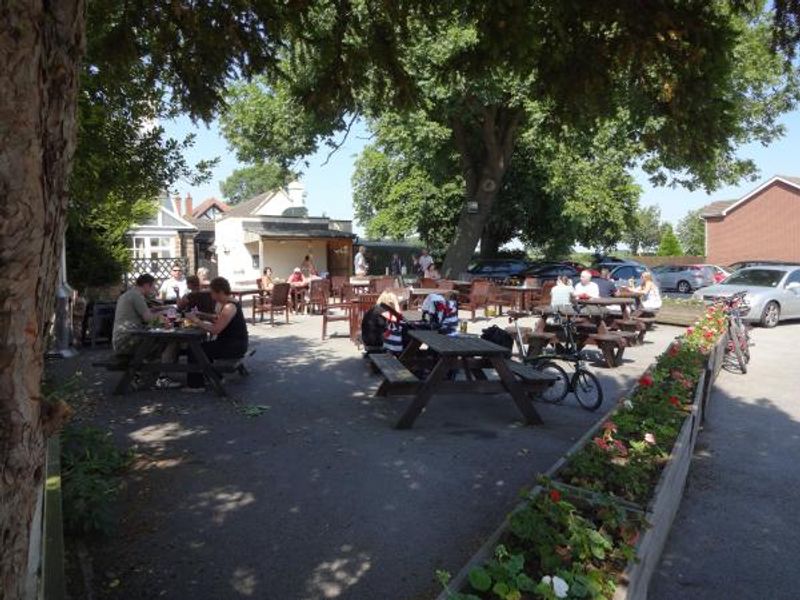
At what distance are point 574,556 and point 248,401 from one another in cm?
501

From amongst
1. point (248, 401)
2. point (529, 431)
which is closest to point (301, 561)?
point (529, 431)

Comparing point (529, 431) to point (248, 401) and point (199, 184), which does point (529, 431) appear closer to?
point (248, 401)

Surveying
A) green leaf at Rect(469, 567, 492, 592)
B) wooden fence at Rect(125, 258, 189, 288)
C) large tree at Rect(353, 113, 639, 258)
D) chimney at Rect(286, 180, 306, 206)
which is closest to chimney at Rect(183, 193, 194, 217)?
chimney at Rect(286, 180, 306, 206)

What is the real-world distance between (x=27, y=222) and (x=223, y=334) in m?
6.36

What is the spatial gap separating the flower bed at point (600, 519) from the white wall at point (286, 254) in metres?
25.6

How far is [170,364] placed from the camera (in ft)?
24.1

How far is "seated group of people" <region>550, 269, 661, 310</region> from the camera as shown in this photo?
36.1 feet

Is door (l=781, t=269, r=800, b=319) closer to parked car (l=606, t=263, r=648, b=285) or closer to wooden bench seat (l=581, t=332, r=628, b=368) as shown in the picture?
parked car (l=606, t=263, r=648, b=285)

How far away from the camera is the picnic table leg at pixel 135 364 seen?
7293 millimetres

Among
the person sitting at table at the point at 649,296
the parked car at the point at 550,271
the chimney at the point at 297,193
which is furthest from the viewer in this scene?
the chimney at the point at 297,193

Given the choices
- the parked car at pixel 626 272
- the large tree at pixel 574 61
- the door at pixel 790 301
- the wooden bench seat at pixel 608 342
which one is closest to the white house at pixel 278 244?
the parked car at pixel 626 272

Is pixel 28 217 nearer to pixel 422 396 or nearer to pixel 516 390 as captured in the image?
pixel 422 396

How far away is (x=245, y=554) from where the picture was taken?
3.59 metres

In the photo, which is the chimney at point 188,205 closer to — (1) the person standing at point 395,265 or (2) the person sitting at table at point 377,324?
(1) the person standing at point 395,265
